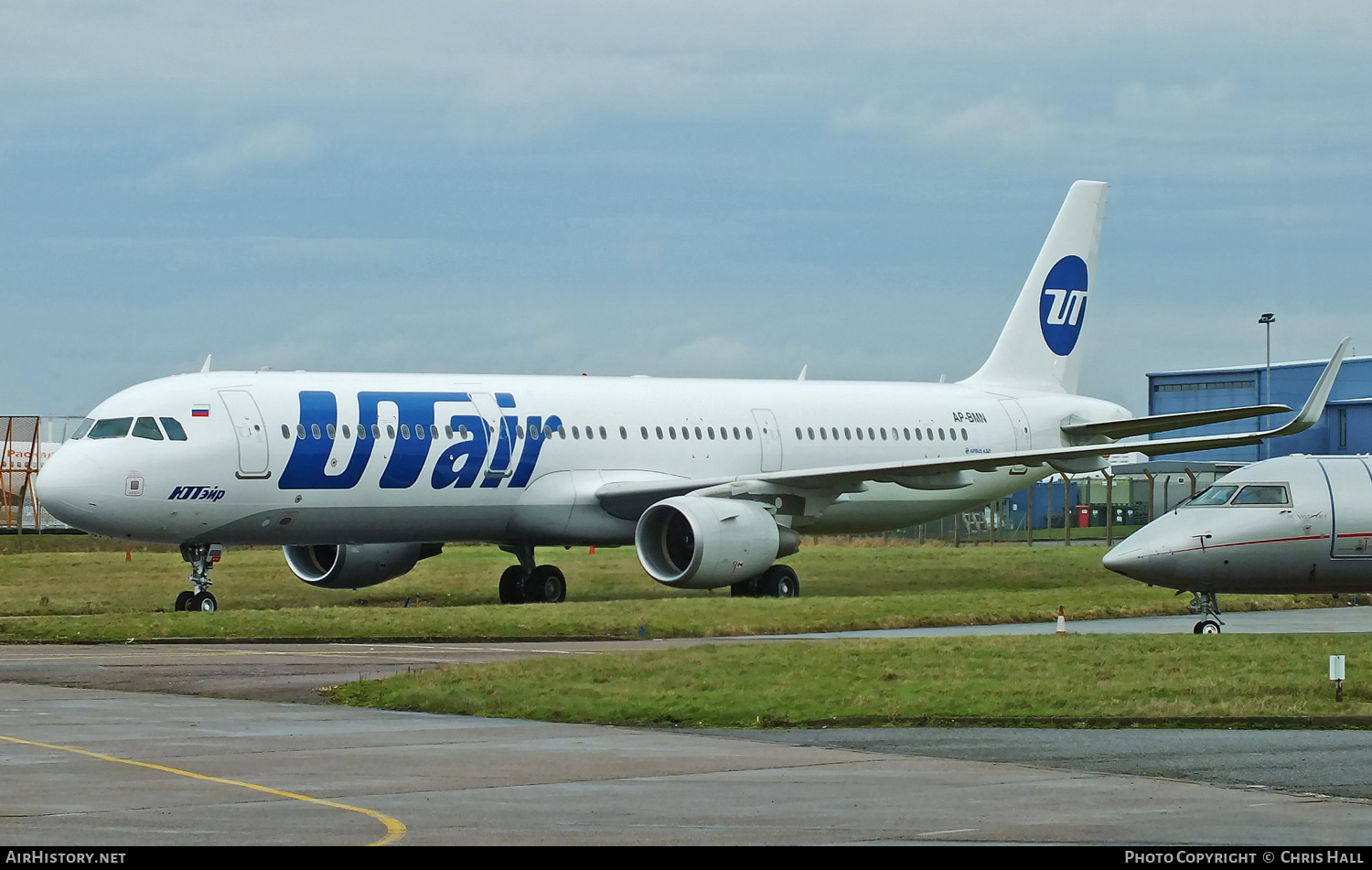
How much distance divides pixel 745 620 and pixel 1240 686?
431 inches

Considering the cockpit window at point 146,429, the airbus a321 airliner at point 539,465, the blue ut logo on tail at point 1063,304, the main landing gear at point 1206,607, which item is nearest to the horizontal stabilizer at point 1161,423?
the airbus a321 airliner at point 539,465

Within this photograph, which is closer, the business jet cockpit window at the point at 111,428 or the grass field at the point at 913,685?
the grass field at the point at 913,685

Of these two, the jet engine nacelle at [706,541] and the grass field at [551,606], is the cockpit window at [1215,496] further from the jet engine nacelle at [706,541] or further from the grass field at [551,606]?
the jet engine nacelle at [706,541]

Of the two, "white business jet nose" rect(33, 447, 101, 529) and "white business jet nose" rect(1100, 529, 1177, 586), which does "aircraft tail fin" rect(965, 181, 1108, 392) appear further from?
"white business jet nose" rect(33, 447, 101, 529)

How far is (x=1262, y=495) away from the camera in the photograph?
25719 millimetres

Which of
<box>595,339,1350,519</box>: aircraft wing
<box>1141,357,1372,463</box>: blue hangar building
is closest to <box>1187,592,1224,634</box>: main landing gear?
<box>595,339,1350,519</box>: aircraft wing

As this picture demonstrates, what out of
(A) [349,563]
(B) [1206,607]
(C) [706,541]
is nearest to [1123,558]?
(B) [1206,607]

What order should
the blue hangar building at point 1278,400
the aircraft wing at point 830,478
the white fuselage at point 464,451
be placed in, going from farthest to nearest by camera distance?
the blue hangar building at point 1278,400 < the aircraft wing at point 830,478 < the white fuselage at point 464,451

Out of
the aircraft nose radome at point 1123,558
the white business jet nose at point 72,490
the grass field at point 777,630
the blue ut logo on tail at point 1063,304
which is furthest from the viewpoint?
the blue ut logo on tail at point 1063,304

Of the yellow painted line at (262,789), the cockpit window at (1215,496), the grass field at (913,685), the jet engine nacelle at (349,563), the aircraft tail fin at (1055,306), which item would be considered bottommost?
the yellow painted line at (262,789)

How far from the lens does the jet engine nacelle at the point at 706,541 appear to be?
3189 centimetres

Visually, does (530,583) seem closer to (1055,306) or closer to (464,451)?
(464,451)

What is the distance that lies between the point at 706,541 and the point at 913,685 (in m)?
14.1

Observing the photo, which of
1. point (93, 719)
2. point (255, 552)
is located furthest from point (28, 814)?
point (255, 552)
